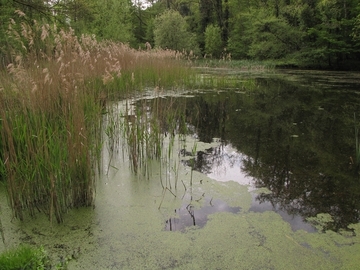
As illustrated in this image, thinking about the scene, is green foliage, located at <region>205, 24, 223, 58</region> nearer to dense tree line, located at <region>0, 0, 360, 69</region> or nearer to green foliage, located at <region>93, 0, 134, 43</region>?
dense tree line, located at <region>0, 0, 360, 69</region>

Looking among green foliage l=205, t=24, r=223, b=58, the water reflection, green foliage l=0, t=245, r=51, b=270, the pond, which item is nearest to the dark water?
the pond

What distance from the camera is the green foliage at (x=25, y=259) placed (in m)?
1.24

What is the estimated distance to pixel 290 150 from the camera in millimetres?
3020

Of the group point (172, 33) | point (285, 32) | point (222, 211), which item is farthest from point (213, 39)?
point (222, 211)

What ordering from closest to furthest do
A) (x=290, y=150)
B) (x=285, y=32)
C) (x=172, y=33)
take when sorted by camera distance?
(x=290, y=150)
(x=285, y=32)
(x=172, y=33)

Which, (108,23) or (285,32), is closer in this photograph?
(108,23)

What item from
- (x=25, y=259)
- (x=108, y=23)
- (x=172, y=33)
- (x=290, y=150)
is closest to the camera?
(x=25, y=259)

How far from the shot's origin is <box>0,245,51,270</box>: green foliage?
48.7 inches

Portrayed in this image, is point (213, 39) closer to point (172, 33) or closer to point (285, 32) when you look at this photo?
point (172, 33)

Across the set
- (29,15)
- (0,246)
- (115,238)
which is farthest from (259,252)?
(29,15)

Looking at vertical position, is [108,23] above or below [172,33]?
above

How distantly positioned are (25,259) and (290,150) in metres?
2.57

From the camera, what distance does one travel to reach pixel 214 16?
25203mm

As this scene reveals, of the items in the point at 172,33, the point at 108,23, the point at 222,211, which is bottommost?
the point at 222,211
